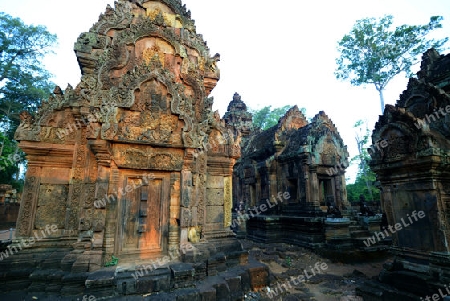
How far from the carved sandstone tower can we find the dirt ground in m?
1.46

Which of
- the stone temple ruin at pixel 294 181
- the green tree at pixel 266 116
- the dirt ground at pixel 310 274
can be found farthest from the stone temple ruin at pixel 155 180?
the green tree at pixel 266 116

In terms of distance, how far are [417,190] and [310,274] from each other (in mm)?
3963

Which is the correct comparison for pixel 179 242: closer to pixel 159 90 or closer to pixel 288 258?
pixel 159 90

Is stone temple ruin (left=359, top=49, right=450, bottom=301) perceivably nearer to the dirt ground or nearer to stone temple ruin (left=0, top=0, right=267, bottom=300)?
the dirt ground

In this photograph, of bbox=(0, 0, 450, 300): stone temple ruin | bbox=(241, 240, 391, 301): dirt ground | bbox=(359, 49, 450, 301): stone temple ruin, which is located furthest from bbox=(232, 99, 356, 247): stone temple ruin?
bbox=(0, 0, 450, 300): stone temple ruin

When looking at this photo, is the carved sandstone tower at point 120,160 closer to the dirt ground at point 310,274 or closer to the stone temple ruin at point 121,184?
the stone temple ruin at point 121,184

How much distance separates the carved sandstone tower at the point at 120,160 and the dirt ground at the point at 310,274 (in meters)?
1.46

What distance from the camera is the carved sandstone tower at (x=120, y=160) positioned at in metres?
4.60

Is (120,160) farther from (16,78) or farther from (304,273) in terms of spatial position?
(16,78)

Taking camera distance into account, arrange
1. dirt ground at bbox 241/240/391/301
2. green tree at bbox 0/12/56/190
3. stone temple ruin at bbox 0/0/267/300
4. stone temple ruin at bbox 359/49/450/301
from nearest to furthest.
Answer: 1. stone temple ruin at bbox 359/49/450/301
2. stone temple ruin at bbox 0/0/267/300
3. dirt ground at bbox 241/240/391/301
4. green tree at bbox 0/12/56/190

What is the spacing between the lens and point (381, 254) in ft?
28.5

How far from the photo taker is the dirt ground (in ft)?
16.6

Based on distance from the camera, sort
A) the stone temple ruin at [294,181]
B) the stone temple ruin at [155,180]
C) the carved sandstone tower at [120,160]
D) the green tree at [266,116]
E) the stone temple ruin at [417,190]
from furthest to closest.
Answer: the green tree at [266,116]
the stone temple ruin at [294,181]
the carved sandstone tower at [120,160]
the stone temple ruin at [155,180]
the stone temple ruin at [417,190]

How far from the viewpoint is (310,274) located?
6668mm
